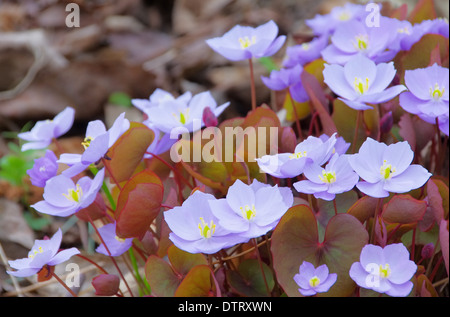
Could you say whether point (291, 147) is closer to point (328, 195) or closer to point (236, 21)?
point (328, 195)

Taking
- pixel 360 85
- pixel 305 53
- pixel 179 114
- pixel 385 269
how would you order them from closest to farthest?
pixel 385 269 → pixel 360 85 → pixel 179 114 → pixel 305 53

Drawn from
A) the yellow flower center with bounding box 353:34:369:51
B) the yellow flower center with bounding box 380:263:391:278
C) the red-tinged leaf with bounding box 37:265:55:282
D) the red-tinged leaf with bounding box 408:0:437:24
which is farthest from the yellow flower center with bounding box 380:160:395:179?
the red-tinged leaf with bounding box 408:0:437:24

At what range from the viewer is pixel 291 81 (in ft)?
3.03

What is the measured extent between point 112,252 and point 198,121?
0.23 meters

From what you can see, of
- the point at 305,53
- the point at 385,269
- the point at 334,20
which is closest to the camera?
the point at 385,269

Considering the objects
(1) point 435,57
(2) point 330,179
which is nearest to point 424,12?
(1) point 435,57

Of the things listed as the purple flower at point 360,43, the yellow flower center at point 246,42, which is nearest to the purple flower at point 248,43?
the yellow flower center at point 246,42

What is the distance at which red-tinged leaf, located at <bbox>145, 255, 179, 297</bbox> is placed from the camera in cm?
73

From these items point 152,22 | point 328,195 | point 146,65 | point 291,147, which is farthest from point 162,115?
point 152,22

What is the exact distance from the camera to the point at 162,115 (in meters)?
0.87

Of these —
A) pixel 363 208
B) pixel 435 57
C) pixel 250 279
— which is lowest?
pixel 250 279

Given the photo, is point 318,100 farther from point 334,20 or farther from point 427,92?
point 334,20

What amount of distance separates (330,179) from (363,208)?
0.23 feet

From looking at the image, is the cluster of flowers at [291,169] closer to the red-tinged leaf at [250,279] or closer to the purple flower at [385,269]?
the purple flower at [385,269]
